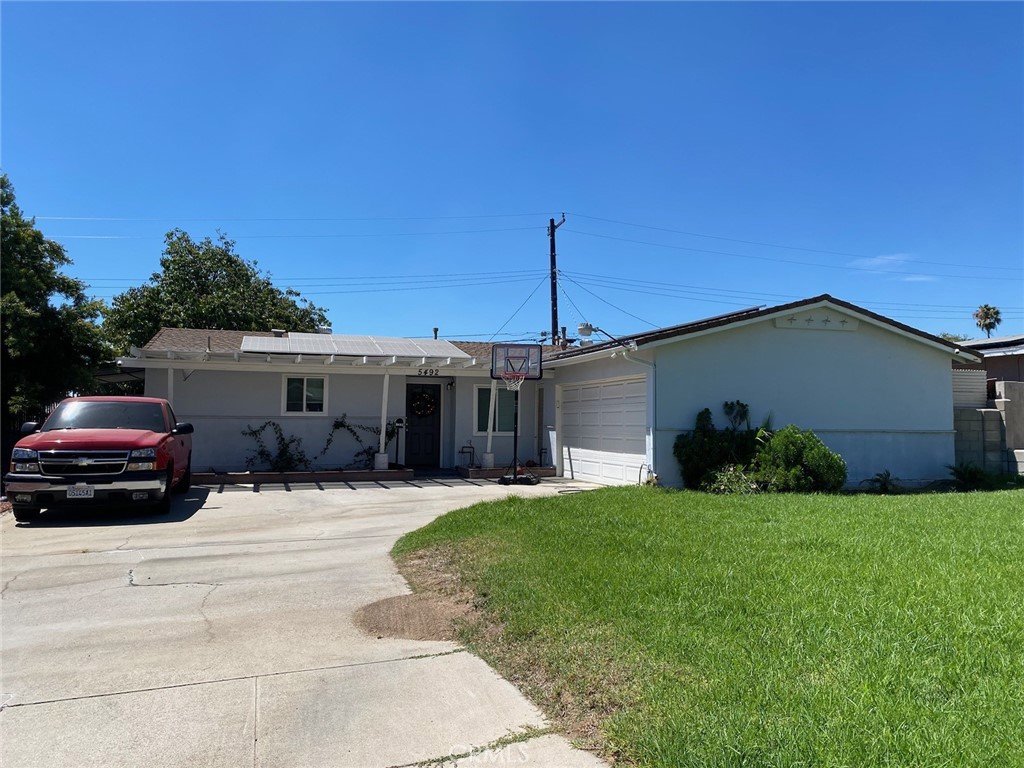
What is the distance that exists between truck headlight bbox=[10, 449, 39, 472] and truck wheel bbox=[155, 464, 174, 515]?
171 cm

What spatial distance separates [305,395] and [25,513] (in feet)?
25.4

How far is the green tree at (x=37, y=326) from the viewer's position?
17.5 meters

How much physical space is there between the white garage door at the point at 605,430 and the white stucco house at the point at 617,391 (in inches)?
1.9

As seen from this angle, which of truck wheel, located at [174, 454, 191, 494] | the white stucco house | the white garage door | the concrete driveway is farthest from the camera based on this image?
the white garage door

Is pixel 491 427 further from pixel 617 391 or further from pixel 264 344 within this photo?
pixel 264 344

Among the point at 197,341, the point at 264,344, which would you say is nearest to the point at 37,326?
the point at 197,341

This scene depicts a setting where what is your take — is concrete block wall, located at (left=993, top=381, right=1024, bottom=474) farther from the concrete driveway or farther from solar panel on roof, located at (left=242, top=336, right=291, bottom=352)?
solar panel on roof, located at (left=242, top=336, right=291, bottom=352)

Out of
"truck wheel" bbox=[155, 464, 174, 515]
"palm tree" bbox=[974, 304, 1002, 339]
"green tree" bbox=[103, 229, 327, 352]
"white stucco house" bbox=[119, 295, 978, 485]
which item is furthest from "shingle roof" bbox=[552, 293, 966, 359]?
"palm tree" bbox=[974, 304, 1002, 339]

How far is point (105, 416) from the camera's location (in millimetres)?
11055

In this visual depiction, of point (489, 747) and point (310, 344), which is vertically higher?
point (310, 344)

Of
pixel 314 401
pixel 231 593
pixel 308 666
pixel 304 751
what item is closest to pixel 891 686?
pixel 304 751

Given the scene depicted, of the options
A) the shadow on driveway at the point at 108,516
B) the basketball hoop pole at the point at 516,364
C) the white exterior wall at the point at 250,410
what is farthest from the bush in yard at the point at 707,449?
the shadow on driveway at the point at 108,516

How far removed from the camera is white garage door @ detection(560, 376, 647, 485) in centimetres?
1449

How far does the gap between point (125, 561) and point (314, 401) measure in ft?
32.9
